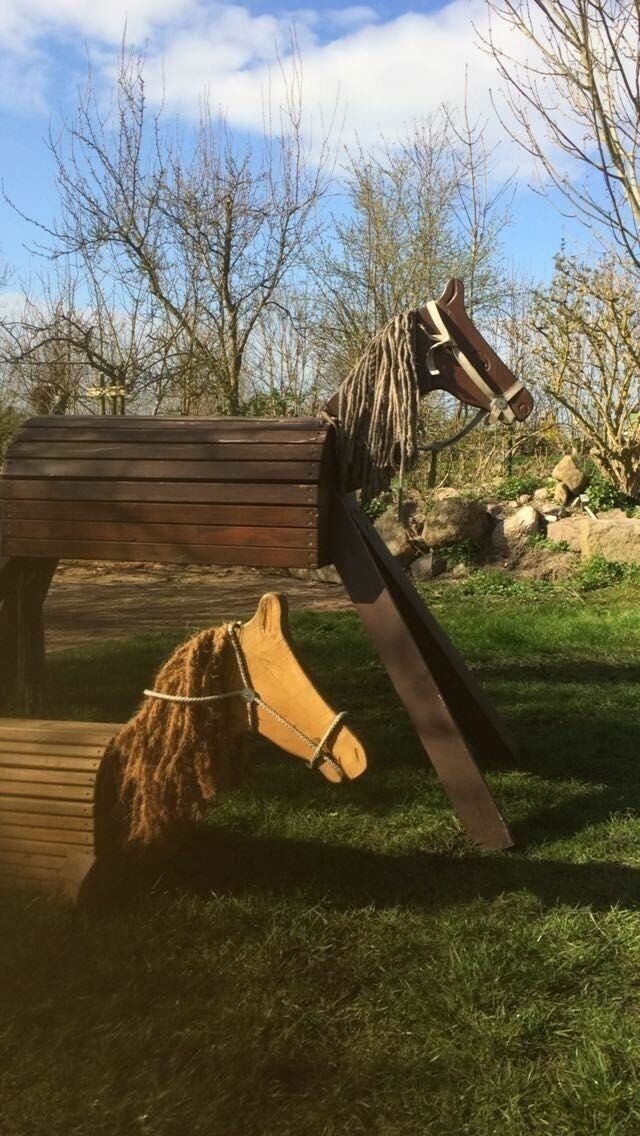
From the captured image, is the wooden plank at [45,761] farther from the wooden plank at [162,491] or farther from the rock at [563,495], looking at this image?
the rock at [563,495]

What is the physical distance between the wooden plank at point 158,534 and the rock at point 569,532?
7.18 metres

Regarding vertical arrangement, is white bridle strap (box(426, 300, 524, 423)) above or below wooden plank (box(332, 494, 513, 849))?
above

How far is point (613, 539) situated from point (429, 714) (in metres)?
6.72

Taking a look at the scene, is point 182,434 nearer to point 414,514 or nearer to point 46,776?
point 46,776

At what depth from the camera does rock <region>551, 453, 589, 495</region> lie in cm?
1089

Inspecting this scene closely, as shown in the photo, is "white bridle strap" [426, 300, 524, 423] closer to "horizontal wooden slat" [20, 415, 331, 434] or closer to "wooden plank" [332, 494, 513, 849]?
"horizontal wooden slat" [20, 415, 331, 434]

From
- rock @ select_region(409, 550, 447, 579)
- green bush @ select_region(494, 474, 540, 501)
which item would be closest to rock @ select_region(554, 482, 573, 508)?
green bush @ select_region(494, 474, 540, 501)

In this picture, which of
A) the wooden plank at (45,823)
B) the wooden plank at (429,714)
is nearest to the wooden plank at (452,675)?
the wooden plank at (429,714)

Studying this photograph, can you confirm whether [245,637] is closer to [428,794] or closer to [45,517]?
[45,517]

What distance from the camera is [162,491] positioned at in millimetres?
3309

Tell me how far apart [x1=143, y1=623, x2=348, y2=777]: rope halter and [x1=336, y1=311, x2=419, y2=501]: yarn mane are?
0.91m

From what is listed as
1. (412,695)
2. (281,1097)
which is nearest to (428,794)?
(412,695)

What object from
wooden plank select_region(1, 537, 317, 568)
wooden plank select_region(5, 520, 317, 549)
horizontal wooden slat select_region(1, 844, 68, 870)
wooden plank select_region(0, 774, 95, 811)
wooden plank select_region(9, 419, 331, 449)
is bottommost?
horizontal wooden slat select_region(1, 844, 68, 870)

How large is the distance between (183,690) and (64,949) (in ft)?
2.57
